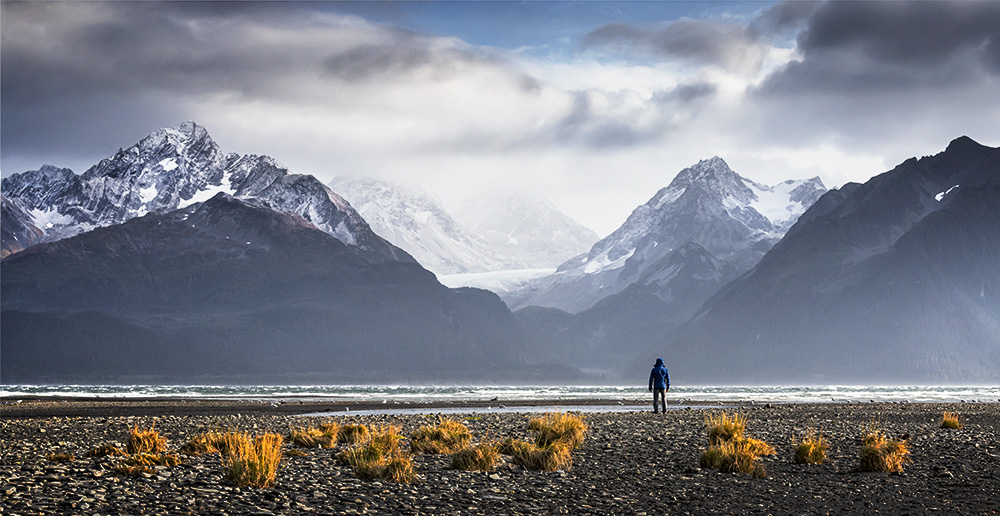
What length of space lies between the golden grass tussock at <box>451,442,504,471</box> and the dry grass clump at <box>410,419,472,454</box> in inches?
138

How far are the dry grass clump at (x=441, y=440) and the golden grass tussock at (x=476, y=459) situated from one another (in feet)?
11.5

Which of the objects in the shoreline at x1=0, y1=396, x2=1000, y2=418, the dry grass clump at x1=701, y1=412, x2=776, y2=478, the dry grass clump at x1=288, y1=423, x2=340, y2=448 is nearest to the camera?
the dry grass clump at x1=701, y1=412, x2=776, y2=478

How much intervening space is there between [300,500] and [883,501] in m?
13.2

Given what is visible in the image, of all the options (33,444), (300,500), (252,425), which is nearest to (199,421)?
(252,425)

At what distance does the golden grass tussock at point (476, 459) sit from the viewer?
26719 millimetres

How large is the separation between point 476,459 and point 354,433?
1026 cm

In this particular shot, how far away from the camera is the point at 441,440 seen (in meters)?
32.0

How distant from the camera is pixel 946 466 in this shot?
2734 centimetres

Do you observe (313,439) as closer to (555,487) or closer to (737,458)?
(555,487)

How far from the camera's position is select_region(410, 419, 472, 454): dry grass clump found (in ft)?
102

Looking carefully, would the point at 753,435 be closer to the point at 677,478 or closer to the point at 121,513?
the point at 677,478

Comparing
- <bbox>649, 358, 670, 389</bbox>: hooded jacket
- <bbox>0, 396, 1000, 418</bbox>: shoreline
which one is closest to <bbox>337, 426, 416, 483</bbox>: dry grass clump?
<bbox>649, 358, 670, 389</bbox>: hooded jacket

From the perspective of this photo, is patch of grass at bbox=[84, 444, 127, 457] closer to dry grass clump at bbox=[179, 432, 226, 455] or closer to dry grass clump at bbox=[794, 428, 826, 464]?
dry grass clump at bbox=[179, 432, 226, 455]

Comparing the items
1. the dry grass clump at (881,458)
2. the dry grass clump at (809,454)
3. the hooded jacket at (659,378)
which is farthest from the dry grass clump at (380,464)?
the hooded jacket at (659,378)
